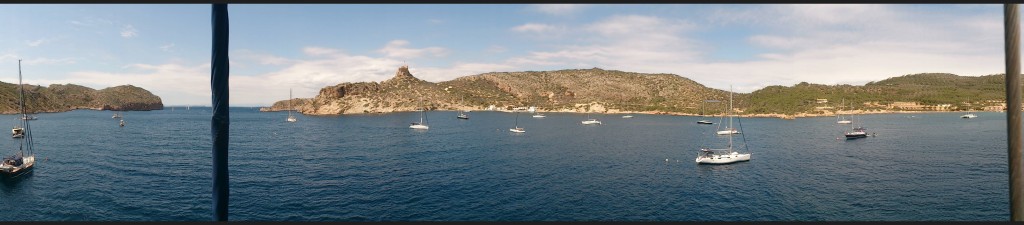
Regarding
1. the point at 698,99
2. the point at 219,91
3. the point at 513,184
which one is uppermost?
the point at 698,99

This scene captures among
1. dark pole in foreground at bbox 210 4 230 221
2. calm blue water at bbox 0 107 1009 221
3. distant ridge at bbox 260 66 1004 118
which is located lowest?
calm blue water at bbox 0 107 1009 221

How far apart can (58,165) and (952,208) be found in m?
69.9

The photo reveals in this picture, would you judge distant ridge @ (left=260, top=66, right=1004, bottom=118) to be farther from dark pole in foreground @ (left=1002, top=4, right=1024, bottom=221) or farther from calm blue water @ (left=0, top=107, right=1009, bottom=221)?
dark pole in foreground @ (left=1002, top=4, right=1024, bottom=221)

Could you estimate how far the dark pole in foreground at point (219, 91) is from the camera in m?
3.44

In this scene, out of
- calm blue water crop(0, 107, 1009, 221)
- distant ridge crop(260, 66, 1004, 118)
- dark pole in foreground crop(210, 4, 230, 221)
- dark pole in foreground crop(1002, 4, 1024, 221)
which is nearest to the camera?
dark pole in foreground crop(1002, 4, 1024, 221)

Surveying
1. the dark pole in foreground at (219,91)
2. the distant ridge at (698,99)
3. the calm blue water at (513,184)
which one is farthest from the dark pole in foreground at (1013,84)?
the distant ridge at (698,99)

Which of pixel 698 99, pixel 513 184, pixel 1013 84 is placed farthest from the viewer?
pixel 698 99

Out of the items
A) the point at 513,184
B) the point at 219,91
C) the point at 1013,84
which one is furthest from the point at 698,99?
the point at 219,91

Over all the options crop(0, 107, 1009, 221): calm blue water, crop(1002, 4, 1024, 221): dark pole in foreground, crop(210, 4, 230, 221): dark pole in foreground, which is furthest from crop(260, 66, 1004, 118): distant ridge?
crop(210, 4, 230, 221): dark pole in foreground

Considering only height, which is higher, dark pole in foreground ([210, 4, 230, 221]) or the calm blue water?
dark pole in foreground ([210, 4, 230, 221])

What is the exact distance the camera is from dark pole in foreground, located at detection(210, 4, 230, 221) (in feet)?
11.3

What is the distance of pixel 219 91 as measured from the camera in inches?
139

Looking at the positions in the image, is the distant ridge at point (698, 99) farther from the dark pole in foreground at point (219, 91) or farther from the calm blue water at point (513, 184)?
the dark pole in foreground at point (219, 91)

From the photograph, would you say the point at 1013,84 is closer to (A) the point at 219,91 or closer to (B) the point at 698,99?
(A) the point at 219,91
